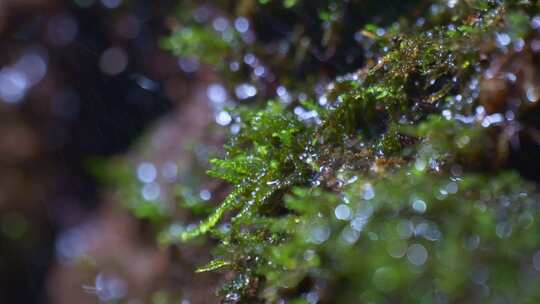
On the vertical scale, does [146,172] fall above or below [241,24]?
below

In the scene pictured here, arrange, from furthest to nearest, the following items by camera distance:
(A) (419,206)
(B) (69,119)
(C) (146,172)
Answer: (B) (69,119)
(C) (146,172)
(A) (419,206)

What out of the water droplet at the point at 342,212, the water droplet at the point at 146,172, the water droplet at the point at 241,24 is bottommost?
the water droplet at the point at 146,172

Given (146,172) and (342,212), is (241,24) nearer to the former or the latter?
(146,172)

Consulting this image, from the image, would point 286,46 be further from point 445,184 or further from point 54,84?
point 54,84

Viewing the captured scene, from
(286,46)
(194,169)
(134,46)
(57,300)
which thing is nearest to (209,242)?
(194,169)

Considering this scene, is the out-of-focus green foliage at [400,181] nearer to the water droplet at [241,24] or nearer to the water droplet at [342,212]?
the water droplet at [342,212]

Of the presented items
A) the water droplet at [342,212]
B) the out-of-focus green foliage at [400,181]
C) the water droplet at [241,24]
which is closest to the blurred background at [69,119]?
the water droplet at [241,24]

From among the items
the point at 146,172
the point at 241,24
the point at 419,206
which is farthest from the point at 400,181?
the point at 146,172

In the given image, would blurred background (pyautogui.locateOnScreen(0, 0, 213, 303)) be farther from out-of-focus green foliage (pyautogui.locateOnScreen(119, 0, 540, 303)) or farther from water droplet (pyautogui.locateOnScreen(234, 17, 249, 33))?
out-of-focus green foliage (pyautogui.locateOnScreen(119, 0, 540, 303))
